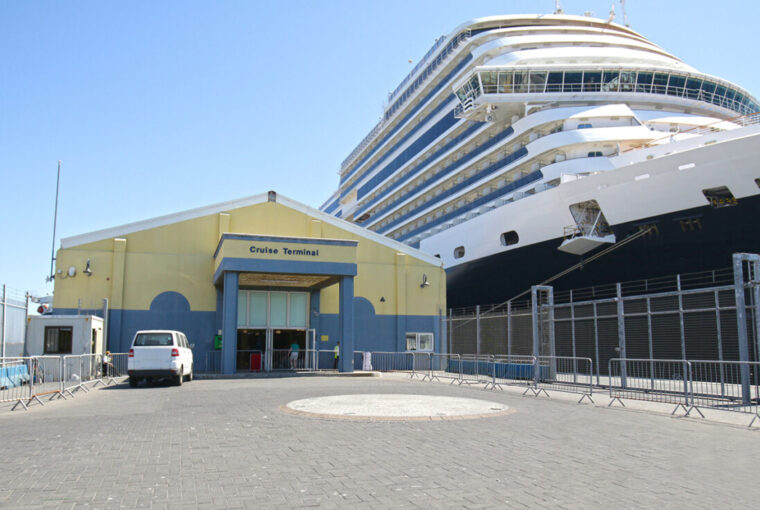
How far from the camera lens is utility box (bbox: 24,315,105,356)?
21.0 meters

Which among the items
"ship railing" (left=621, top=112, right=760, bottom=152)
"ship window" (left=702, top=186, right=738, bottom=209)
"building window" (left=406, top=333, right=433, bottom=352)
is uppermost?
"ship railing" (left=621, top=112, right=760, bottom=152)

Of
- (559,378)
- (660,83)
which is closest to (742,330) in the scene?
(559,378)

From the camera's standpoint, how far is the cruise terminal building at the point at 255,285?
2425 centimetres

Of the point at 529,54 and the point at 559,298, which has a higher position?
the point at 529,54

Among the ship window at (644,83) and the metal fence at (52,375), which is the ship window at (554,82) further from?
the metal fence at (52,375)

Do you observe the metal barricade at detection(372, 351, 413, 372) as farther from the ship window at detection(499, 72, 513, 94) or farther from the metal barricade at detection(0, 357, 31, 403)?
the ship window at detection(499, 72, 513, 94)

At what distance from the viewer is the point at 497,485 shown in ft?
19.6

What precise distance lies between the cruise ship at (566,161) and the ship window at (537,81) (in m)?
0.07

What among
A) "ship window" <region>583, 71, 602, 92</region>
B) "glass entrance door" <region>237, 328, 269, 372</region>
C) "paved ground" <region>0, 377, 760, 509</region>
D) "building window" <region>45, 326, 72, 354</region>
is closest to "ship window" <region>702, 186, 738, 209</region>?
"paved ground" <region>0, 377, 760, 509</region>

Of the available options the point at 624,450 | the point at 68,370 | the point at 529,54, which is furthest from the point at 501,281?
the point at 624,450

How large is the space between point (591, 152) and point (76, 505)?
27285mm

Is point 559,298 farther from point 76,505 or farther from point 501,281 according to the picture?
point 76,505

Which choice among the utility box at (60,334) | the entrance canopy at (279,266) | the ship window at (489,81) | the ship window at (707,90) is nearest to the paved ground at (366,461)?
the utility box at (60,334)

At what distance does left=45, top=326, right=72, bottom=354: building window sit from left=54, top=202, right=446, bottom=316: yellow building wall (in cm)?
349
